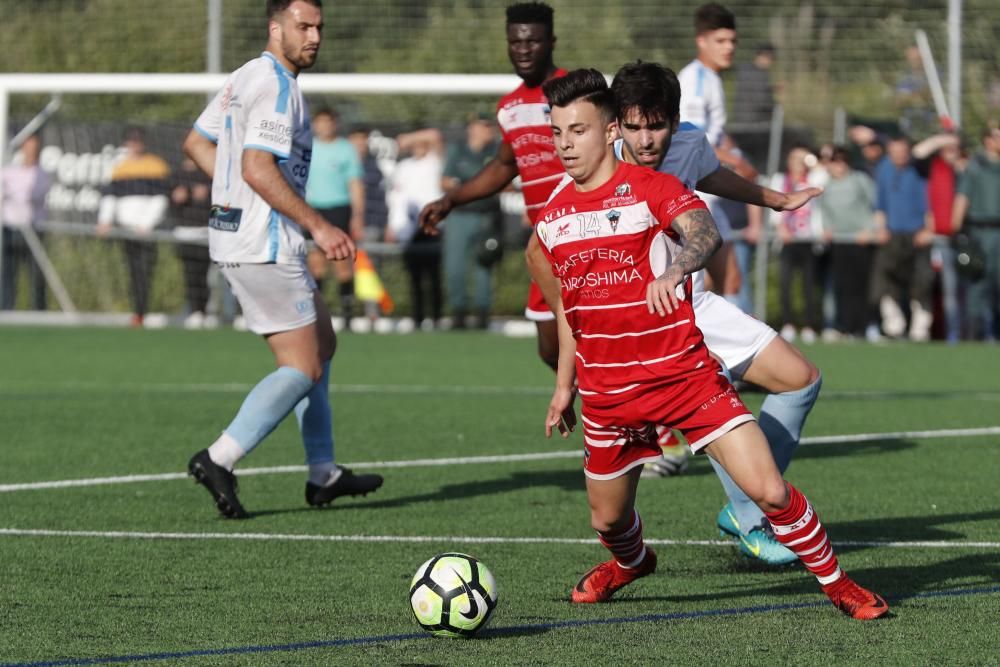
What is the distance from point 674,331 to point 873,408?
6.76m

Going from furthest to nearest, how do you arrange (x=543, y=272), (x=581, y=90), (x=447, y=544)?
(x=447, y=544) → (x=543, y=272) → (x=581, y=90)

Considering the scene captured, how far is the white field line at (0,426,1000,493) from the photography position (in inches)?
316

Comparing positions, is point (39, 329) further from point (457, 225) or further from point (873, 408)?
point (873, 408)

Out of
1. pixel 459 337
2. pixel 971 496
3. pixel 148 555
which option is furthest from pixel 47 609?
pixel 459 337

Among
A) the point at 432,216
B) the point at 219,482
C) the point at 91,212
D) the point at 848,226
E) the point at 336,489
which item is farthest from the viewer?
the point at 91,212

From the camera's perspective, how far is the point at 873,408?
1166cm

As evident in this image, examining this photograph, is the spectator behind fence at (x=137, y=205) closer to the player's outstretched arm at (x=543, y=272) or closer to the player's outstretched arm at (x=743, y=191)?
the player's outstretched arm at (x=743, y=191)

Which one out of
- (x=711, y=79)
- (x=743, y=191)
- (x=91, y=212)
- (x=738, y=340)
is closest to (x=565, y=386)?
(x=738, y=340)

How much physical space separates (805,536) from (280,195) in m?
2.86

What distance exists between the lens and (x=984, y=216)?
63.5 ft

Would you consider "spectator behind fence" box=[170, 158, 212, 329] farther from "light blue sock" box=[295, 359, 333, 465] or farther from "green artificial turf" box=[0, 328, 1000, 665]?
"light blue sock" box=[295, 359, 333, 465]

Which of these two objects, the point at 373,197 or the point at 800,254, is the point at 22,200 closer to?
the point at 373,197

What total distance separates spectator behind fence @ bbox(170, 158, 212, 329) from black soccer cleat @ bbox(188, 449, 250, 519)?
14.5 m

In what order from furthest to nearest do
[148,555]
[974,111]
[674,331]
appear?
1. [974,111]
2. [148,555]
3. [674,331]
